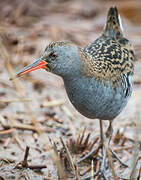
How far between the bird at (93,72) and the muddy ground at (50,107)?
0.96 feet

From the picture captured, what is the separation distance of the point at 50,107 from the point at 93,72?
1.74 m

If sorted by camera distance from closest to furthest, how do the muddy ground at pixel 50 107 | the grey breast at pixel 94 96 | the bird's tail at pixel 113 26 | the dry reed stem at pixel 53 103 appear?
the grey breast at pixel 94 96, the muddy ground at pixel 50 107, the bird's tail at pixel 113 26, the dry reed stem at pixel 53 103

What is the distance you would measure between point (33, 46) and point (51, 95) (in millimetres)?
1409

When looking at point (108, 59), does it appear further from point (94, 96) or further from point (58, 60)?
point (58, 60)

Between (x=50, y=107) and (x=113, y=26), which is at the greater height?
(x=113, y=26)

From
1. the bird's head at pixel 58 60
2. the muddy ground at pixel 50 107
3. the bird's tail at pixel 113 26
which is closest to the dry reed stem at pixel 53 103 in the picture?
the muddy ground at pixel 50 107

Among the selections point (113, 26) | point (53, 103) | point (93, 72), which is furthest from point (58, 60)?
point (53, 103)

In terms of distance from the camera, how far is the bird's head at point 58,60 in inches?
137

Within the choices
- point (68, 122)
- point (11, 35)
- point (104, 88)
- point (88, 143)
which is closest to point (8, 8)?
point (11, 35)

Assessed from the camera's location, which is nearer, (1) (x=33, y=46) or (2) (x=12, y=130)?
(2) (x=12, y=130)

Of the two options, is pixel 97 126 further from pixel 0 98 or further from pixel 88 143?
pixel 0 98

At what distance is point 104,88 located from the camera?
3.72m

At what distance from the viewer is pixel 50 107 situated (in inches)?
209

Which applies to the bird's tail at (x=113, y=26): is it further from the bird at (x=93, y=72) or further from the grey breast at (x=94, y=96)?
the grey breast at (x=94, y=96)
